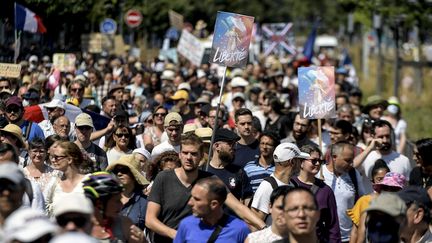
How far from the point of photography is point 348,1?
134ft

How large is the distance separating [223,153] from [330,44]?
182 ft

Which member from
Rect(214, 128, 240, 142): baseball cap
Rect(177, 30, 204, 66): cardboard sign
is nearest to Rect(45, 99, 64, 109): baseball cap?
Rect(214, 128, 240, 142): baseball cap

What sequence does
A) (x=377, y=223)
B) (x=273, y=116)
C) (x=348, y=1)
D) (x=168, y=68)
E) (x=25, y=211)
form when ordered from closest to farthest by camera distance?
1. (x=25, y=211)
2. (x=377, y=223)
3. (x=273, y=116)
4. (x=168, y=68)
5. (x=348, y=1)

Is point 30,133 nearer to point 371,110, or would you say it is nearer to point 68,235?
point 371,110

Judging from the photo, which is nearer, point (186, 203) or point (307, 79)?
point (186, 203)

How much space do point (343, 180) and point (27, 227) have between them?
22.2 feet

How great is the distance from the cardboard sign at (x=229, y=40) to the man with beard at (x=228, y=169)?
1817mm

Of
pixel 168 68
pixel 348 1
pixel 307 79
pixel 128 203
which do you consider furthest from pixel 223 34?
pixel 348 1

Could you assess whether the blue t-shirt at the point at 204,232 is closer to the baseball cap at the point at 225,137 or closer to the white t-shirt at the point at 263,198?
the white t-shirt at the point at 263,198

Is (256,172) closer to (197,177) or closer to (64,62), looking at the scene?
(197,177)

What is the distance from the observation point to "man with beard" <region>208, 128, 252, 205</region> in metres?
11.8

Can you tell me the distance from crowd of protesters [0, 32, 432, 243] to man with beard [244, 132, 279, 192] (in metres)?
0.01

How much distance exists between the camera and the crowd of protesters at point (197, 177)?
793cm

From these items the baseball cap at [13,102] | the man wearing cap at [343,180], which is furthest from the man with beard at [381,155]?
the baseball cap at [13,102]
